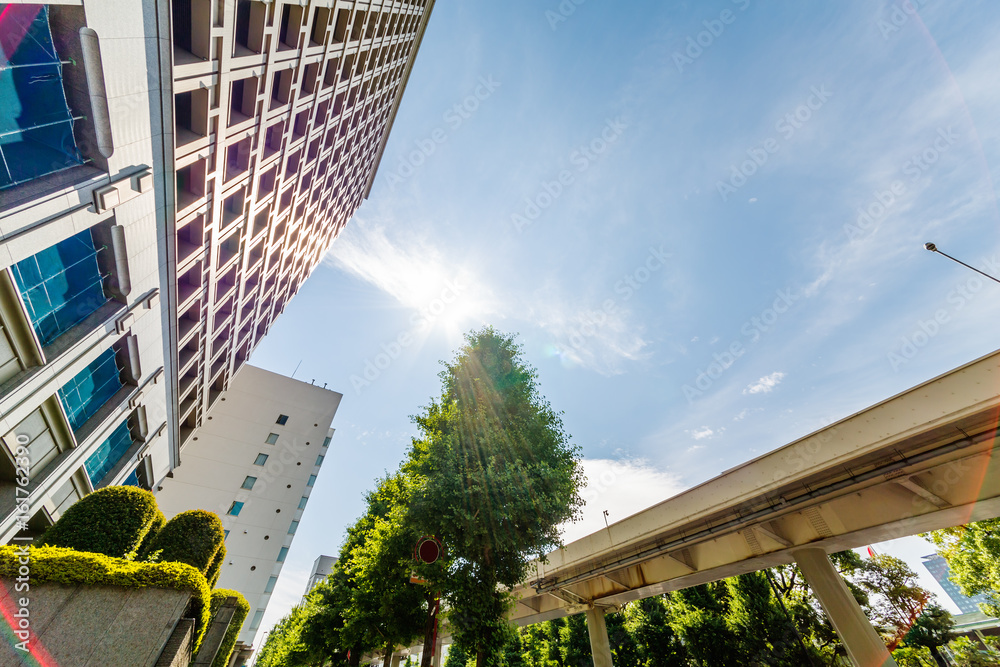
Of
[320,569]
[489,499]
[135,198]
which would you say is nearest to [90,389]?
[135,198]

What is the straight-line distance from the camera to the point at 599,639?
1681cm

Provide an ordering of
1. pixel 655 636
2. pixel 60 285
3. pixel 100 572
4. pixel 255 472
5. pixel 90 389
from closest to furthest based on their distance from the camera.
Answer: pixel 100 572
pixel 60 285
pixel 90 389
pixel 655 636
pixel 255 472

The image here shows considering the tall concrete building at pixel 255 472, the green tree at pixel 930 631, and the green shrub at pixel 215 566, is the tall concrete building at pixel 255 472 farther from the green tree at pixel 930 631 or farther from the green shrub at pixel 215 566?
the green tree at pixel 930 631

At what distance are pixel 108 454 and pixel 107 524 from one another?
381 inches

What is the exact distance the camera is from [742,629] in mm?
20891

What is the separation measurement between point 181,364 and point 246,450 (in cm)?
2303

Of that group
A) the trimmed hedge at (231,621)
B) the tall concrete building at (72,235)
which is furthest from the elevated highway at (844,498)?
the tall concrete building at (72,235)

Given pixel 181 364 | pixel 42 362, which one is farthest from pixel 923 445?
pixel 181 364

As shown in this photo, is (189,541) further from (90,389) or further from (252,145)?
(252,145)

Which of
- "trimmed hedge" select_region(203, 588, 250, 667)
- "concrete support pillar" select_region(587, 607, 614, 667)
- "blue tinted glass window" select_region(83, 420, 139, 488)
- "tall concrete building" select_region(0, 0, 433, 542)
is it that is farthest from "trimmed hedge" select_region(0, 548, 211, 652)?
"concrete support pillar" select_region(587, 607, 614, 667)

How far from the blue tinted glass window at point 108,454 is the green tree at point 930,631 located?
52455 mm

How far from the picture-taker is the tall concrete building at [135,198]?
844 centimetres

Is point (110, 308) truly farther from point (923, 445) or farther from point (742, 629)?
point (742, 629)

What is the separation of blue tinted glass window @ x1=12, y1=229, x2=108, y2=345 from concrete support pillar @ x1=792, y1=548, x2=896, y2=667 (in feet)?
71.8
